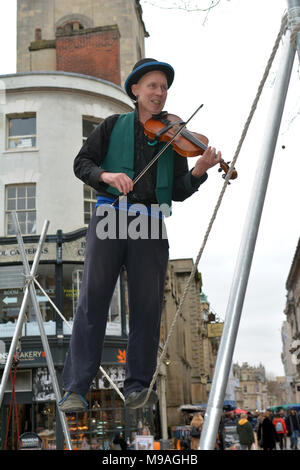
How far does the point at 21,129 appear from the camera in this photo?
50.2ft

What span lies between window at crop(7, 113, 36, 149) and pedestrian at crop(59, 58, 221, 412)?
28.6 ft

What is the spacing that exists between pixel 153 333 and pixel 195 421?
7457 mm

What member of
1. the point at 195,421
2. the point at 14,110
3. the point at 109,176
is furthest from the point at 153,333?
the point at 14,110

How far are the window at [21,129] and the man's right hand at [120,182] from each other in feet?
29.4

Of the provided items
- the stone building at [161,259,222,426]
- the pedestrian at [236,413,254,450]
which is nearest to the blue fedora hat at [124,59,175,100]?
the pedestrian at [236,413,254,450]

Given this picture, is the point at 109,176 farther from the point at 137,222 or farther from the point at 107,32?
the point at 107,32

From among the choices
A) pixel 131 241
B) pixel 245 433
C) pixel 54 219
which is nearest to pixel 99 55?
pixel 54 219

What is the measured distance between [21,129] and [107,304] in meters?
12.8

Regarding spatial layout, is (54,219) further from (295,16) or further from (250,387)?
(250,387)

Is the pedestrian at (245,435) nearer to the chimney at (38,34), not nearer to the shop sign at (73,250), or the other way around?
the shop sign at (73,250)

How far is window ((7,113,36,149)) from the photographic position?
1316 centimetres

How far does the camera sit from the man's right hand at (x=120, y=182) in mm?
3193

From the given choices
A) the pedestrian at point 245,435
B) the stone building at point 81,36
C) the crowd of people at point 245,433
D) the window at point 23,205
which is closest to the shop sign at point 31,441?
the crowd of people at point 245,433

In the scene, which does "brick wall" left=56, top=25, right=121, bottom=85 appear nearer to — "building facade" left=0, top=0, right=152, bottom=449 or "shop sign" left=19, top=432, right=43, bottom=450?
Result: "building facade" left=0, top=0, right=152, bottom=449
